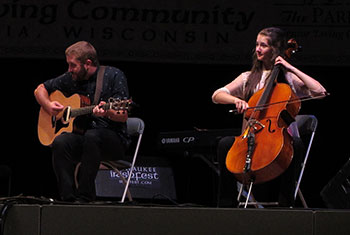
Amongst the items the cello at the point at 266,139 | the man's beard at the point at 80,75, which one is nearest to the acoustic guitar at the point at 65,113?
the man's beard at the point at 80,75

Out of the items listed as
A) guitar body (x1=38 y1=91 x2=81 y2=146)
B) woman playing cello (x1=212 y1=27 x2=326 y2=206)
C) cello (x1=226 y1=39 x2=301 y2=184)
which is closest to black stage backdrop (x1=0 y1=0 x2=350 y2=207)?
guitar body (x1=38 y1=91 x2=81 y2=146)

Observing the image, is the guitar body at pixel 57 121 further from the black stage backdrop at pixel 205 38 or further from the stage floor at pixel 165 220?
the stage floor at pixel 165 220

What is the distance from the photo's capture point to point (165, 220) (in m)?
2.52

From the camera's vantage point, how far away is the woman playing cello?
367 centimetres

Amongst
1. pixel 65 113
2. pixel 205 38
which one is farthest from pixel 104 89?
pixel 205 38

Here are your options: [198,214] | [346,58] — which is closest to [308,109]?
[346,58]

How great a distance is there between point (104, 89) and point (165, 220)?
5.74 feet

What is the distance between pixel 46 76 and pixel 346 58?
259 centimetres

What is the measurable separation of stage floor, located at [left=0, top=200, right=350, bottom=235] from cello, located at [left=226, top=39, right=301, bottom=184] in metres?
0.96

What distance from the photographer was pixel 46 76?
19.5 ft

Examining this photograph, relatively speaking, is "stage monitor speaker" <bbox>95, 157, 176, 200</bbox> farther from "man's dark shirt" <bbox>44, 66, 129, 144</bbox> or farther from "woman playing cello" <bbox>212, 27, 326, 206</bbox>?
"woman playing cello" <bbox>212, 27, 326, 206</bbox>

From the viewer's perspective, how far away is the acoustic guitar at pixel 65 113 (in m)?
3.96

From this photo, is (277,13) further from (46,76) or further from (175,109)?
(46,76)

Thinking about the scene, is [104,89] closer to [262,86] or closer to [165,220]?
[262,86]
